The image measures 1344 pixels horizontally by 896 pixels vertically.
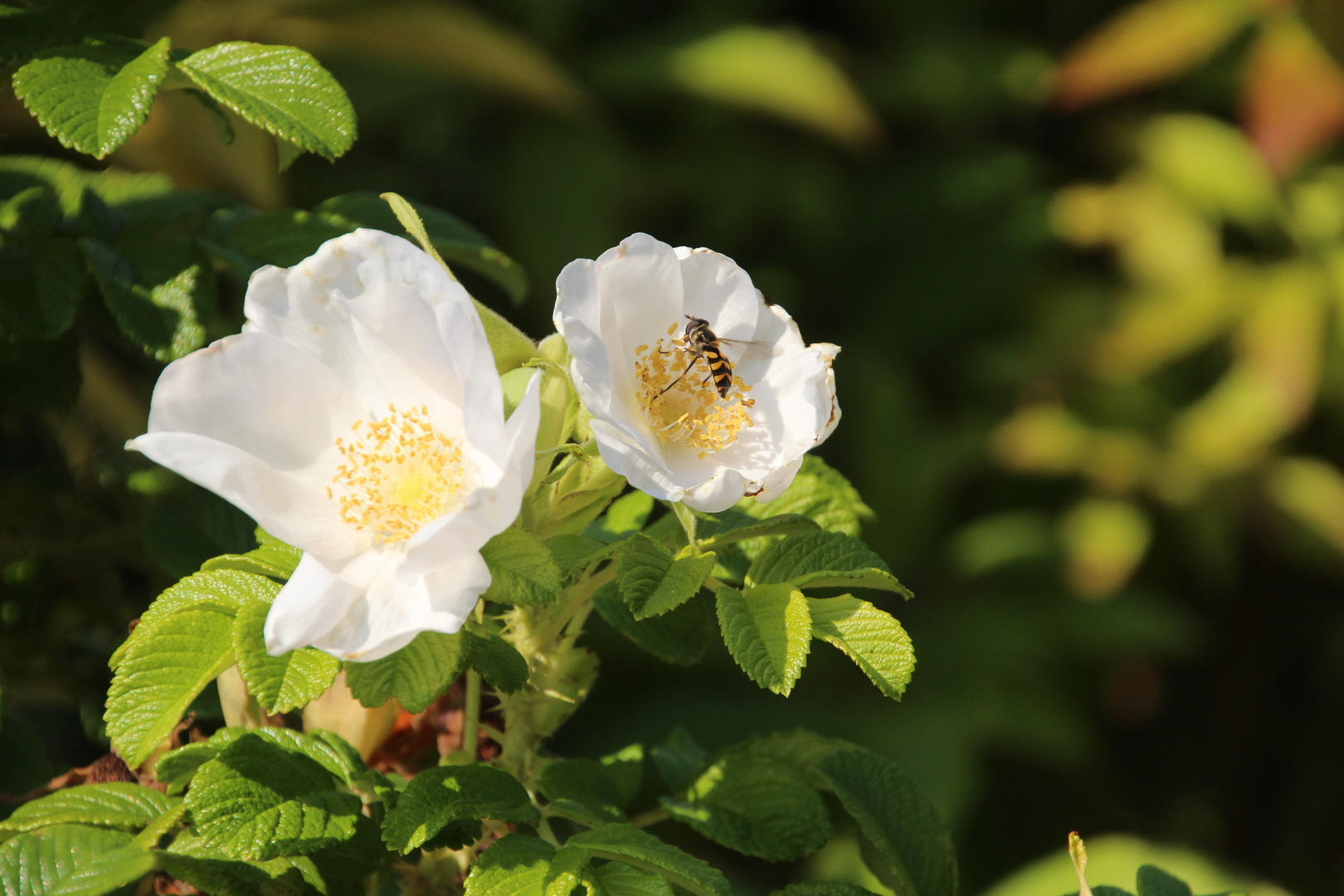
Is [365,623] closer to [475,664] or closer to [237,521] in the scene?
[475,664]

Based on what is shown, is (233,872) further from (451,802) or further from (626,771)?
(626,771)

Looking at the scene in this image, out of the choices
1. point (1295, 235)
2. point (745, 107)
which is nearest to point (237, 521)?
point (745, 107)

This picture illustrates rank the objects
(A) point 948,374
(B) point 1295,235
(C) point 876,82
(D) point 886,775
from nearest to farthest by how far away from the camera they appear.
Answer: (D) point 886,775, (B) point 1295,235, (C) point 876,82, (A) point 948,374

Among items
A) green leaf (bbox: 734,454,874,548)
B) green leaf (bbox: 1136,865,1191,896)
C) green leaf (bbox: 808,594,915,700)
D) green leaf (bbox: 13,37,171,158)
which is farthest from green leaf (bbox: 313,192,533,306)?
green leaf (bbox: 1136,865,1191,896)

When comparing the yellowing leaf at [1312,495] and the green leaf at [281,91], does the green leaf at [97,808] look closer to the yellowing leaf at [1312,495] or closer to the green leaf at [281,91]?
the green leaf at [281,91]

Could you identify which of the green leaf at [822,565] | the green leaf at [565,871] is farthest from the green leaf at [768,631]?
the green leaf at [565,871]

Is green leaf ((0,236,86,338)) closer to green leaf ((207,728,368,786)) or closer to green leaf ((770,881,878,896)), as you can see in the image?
green leaf ((207,728,368,786))
